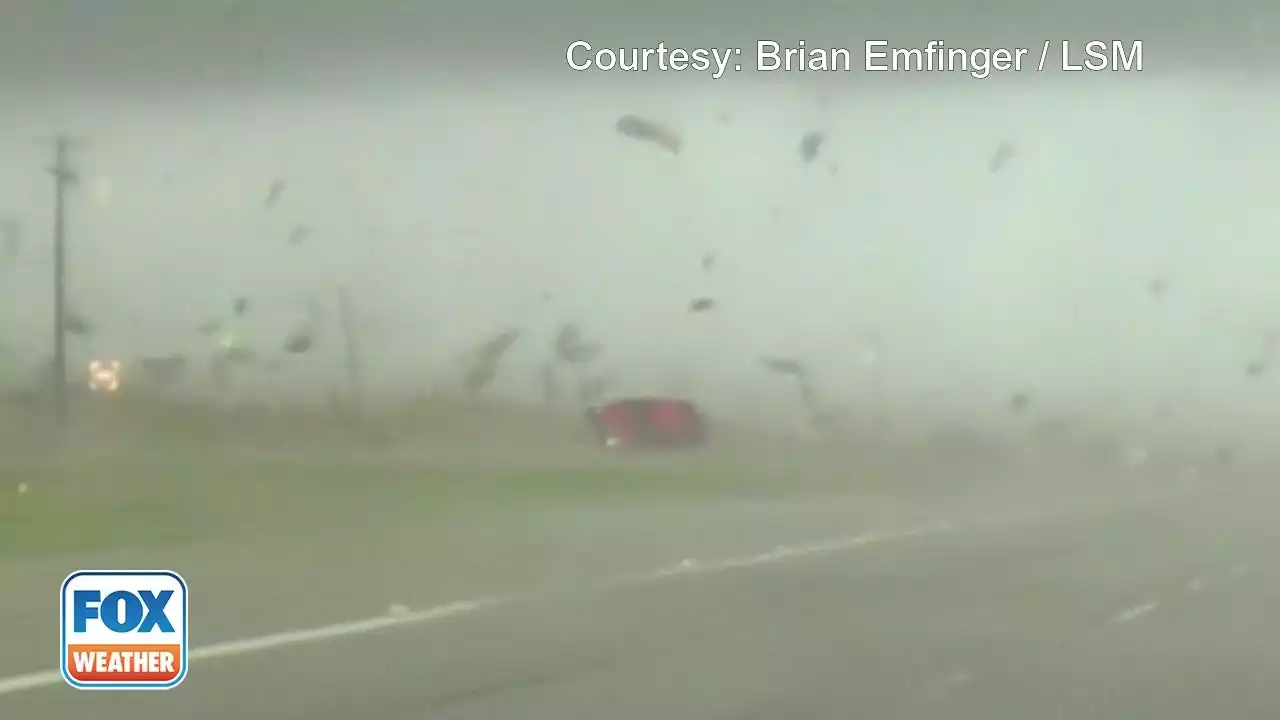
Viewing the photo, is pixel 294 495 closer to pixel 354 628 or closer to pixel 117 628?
pixel 354 628

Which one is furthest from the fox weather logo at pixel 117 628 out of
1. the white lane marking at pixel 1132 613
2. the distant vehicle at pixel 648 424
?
the white lane marking at pixel 1132 613

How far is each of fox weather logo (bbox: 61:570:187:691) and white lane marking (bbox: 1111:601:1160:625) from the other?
6.82ft

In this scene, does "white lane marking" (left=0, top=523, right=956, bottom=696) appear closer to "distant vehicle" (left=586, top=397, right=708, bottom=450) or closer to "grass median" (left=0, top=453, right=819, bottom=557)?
"grass median" (left=0, top=453, right=819, bottom=557)

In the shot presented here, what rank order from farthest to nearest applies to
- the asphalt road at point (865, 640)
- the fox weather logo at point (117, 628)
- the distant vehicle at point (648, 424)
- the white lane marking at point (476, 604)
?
1. the white lane marking at point (476, 604)
2. the distant vehicle at point (648, 424)
3. the asphalt road at point (865, 640)
4. the fox weather logo at point (117, 628)

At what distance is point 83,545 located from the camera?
3879mm

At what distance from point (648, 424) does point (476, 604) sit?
0.59m

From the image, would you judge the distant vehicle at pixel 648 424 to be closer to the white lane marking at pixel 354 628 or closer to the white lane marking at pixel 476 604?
the white lane marking at pixel 476 604

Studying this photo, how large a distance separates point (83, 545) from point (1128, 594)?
2.37m

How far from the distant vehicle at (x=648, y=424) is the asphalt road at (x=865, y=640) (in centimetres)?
37

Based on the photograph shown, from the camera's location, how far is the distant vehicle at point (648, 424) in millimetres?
3965

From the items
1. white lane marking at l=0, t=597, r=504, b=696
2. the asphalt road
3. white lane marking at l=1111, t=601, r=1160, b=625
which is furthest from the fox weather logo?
white lane marking at l=1111, t=601, r=1160, b=625

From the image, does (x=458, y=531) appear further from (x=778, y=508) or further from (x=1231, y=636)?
(x=1231, y=636)

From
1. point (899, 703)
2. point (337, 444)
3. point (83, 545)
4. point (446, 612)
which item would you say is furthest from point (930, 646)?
point (83, 545)

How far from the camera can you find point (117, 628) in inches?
144
